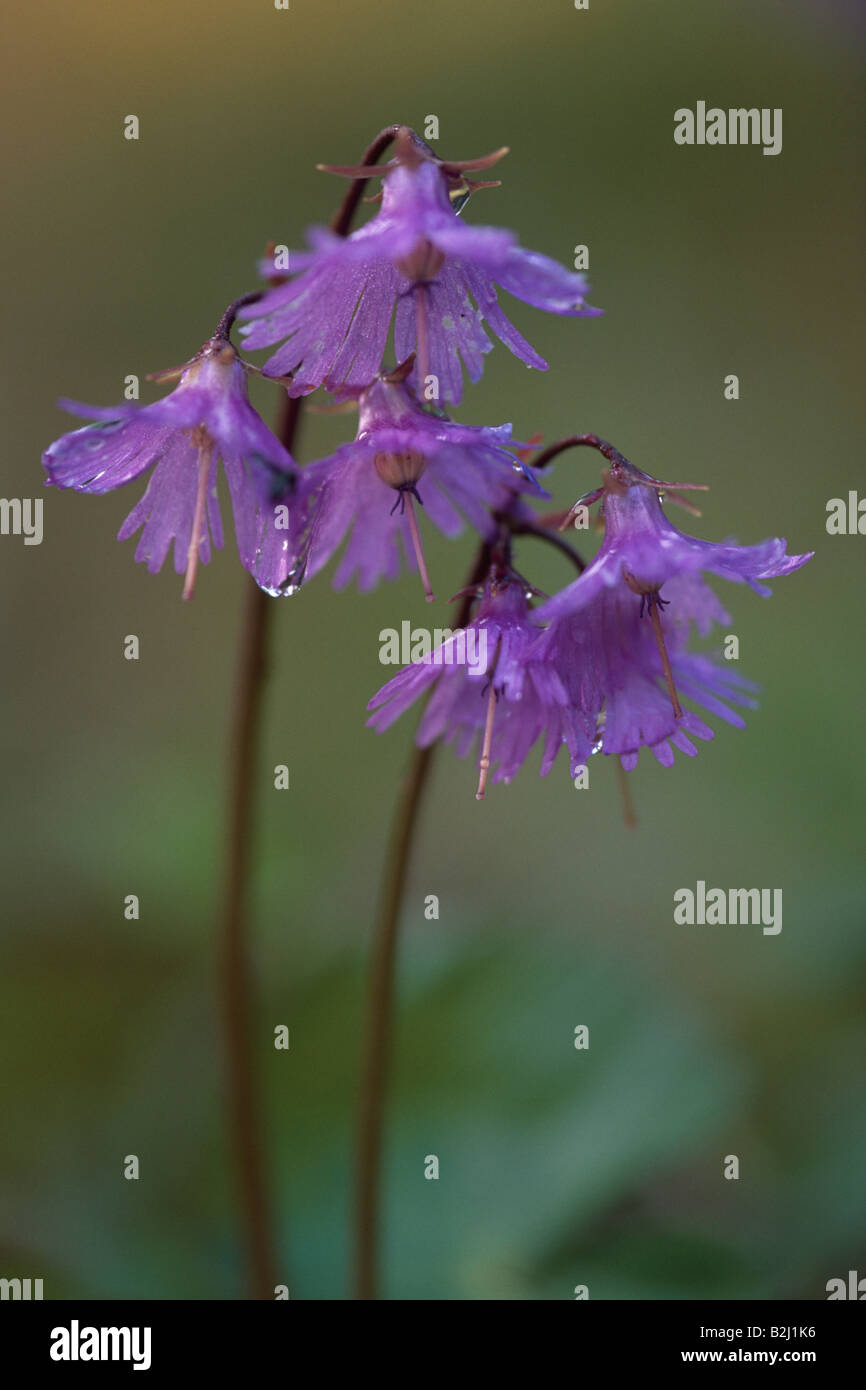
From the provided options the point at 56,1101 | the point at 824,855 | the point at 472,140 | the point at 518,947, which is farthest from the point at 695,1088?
the point at 472,140

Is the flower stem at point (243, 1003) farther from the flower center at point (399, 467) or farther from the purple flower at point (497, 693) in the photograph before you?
the flower center at point (399, 467)

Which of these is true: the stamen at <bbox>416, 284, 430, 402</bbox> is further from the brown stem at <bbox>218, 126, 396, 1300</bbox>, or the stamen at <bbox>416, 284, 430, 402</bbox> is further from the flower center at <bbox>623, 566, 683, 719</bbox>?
the brown stem at <bbox>218, 126, 396, 1300</bbox>

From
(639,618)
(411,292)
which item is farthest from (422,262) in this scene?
(639,618)

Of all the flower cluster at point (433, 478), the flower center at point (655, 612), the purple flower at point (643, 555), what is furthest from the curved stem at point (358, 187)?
the flower center at point (655, 612)

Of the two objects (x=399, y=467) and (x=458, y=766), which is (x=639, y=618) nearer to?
(x=399, y=467)

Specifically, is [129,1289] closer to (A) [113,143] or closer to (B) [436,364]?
(B) [436,364]
